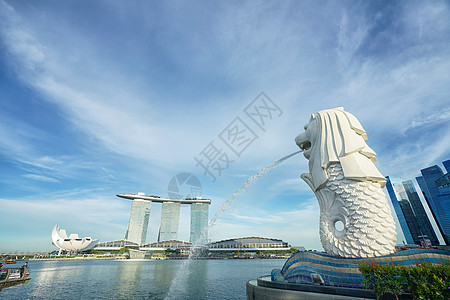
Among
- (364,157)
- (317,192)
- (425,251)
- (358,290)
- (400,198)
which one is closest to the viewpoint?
(358,290)

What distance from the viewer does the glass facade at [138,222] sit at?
110688 millimetres

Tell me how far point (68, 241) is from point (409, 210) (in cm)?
13932

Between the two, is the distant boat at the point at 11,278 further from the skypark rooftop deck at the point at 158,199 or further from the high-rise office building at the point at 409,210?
the high-rise office building at the point at 409,210

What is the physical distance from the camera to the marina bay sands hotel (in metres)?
111

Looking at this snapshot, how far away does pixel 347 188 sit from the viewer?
11.6 meters

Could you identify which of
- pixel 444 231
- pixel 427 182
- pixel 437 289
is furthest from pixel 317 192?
pixel 427 182

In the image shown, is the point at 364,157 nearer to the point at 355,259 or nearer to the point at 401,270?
Answer: the point at 355,259

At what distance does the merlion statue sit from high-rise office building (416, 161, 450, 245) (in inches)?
2988

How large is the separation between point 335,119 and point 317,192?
4794mm

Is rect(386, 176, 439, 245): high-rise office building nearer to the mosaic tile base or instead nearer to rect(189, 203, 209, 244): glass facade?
rect(189, 203, 209, 244): glass facade

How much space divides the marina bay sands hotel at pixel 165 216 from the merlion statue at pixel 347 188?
103m

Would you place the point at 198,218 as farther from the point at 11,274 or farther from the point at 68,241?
the point at 11,274

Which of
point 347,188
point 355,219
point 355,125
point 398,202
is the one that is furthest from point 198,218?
point 355,219

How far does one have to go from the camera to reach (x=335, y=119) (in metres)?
13.8
